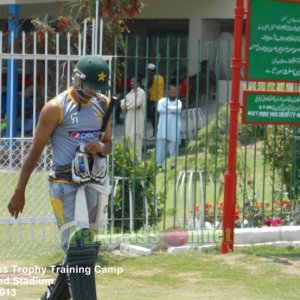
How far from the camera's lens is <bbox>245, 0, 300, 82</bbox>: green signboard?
8867 mm

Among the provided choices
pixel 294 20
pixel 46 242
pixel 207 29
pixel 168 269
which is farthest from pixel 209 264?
pixel 207 29

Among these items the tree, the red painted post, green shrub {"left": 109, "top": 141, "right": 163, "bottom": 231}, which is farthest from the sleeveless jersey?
the tree

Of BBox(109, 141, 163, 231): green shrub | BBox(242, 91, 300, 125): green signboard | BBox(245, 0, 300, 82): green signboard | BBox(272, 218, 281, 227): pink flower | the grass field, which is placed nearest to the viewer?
the grass field

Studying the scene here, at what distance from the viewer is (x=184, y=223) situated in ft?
31.6

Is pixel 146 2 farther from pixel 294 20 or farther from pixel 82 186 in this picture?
pixel 82 186

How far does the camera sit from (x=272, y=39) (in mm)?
8961

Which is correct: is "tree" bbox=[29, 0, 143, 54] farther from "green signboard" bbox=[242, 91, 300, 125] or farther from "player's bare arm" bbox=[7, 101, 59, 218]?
"player's bare arm" bbox=[7, 101, 59, 218]

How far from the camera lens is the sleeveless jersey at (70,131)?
626cm

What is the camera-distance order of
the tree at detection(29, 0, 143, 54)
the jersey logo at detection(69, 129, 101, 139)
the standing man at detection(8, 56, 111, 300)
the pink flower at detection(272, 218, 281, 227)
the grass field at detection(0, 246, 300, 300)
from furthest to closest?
the tree at detection(29, 0, 143, 54) → the pink flower at detection(272, 218, 281, 227) → the grass field at detection(0, 246, 300, 300) → the jersey logo at detection(69, 129, 101, 139) → the standing man at detection(8, 56, 111, 300)

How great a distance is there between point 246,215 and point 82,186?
13.4ft

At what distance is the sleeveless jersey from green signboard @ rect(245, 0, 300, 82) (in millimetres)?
2981

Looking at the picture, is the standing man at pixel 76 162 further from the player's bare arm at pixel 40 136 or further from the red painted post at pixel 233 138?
the red painted post at pixel 233 138

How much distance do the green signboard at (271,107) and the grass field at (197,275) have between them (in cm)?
136

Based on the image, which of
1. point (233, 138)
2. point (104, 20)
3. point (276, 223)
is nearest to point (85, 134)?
point (233, 138)
